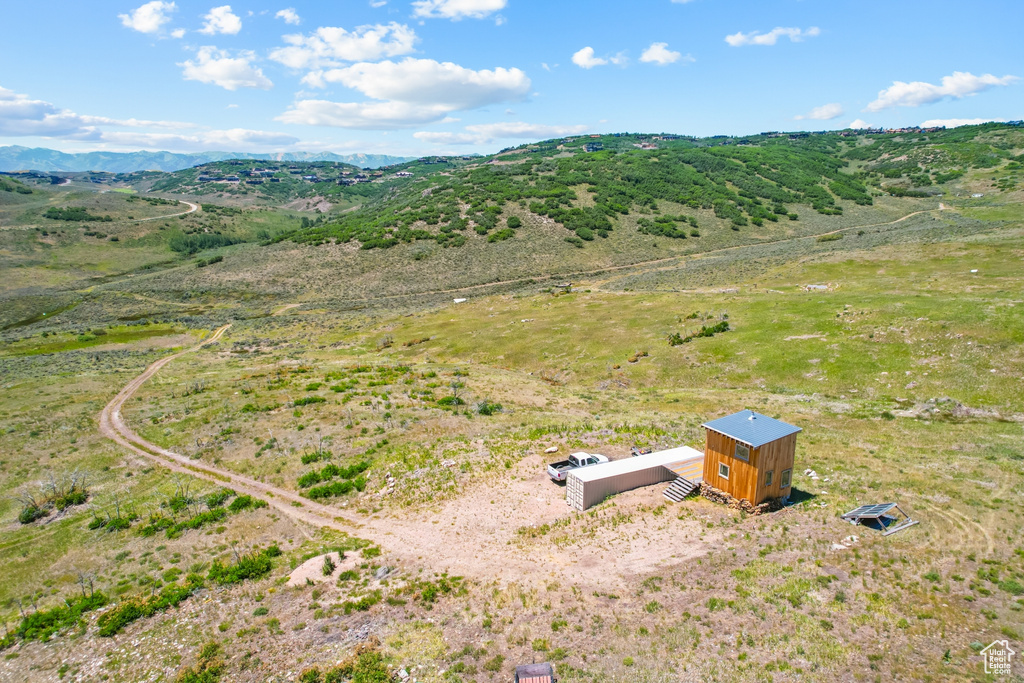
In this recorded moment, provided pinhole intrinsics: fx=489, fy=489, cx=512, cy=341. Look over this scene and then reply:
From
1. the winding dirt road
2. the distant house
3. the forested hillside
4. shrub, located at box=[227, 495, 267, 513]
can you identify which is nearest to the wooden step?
the distant house

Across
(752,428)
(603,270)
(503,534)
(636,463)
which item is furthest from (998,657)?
(603,270)

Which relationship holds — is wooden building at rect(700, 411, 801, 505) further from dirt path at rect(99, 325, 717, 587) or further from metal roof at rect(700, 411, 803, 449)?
dirt path at rect(99, 325, 717, 587)

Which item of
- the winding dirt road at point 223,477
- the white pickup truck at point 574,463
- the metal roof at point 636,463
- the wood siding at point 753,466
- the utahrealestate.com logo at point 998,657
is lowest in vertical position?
the winding dirt road at point 223,477

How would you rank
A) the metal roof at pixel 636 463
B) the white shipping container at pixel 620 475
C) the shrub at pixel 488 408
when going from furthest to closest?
the shrub at pixel 488 408, the metal roof at pixel 636 463, the white shipping container at pixel 620 475

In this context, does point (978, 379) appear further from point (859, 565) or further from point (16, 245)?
point (16, 245)

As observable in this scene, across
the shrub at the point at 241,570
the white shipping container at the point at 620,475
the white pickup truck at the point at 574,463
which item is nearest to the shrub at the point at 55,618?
the shrub at the point at 241,570

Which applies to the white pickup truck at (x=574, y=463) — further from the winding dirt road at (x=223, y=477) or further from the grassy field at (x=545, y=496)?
the winding dirt road at (x=223, y=477)

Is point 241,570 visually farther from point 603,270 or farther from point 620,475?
point 603,270
